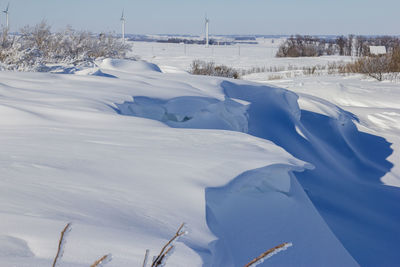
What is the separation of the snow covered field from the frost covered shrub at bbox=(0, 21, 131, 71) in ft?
8.99

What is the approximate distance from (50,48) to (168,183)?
421 inches

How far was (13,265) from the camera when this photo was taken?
4.37 ft

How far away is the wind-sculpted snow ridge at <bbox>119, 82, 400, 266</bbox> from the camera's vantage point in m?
2.64

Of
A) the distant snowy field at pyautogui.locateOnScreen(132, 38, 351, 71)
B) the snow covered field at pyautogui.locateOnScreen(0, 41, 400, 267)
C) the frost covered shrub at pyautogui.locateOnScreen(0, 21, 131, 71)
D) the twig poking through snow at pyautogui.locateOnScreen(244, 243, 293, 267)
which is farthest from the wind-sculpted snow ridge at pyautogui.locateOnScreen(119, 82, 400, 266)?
the distant snowy field at pyautogui.locateOnScreen(132, 38, 351, 71)

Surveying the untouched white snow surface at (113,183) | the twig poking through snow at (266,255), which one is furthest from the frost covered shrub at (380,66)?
the twig poking through snow at (266,255)

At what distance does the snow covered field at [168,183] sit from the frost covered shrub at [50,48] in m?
2.74

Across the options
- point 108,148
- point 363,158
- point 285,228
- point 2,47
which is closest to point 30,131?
point 108,148

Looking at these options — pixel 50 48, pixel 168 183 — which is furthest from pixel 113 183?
pixel 50 48

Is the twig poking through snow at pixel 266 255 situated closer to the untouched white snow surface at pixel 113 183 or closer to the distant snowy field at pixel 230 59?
the untouched white snow surface at pixel 113 183

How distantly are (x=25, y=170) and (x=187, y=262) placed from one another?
1257mm

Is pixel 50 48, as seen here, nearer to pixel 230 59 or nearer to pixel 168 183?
pixel 168 183

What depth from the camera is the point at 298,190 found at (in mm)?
3762

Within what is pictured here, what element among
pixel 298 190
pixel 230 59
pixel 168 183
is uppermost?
pixel 230 59

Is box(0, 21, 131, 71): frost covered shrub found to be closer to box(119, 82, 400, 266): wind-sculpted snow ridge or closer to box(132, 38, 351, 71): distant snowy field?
box(119, 82, 400, 266): wind-sculpted snow ridge
